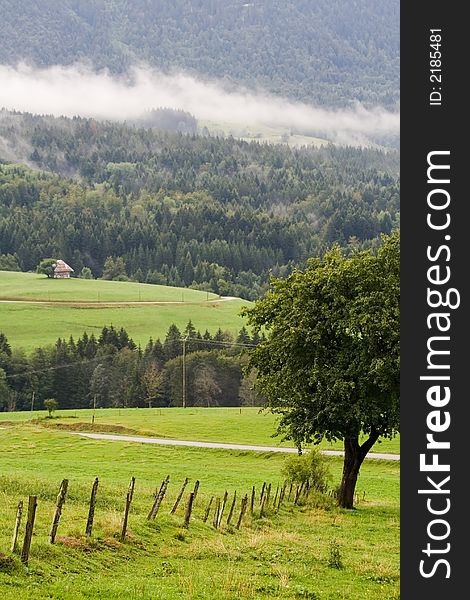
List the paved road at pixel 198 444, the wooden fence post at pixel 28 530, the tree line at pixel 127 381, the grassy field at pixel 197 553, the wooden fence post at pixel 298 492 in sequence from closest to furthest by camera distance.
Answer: the grassy field at pixel 197 553 < the wooden fence post at pixel 28 530 < the wooden fence post at pixel 298 492 < the paved road at pixel 198 444 < the tree line at pixel 127 381

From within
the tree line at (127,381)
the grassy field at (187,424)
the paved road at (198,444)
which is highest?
the tree line at (127,381)

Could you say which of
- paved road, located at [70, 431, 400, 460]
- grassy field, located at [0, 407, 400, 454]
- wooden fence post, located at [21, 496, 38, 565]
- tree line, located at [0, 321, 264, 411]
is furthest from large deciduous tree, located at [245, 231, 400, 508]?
tree line, located at [0, 321, 264, 411]

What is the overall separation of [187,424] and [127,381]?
51.9 meters

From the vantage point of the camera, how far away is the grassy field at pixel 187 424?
96.8m

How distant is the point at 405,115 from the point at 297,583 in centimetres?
1643

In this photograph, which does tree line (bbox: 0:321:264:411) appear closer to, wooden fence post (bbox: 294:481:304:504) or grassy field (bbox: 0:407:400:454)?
grassy field (bbox: 0:407:400:454)

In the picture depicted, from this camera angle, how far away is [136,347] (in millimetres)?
190125

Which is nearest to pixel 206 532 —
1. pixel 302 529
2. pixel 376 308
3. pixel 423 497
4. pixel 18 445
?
pixel 302 529

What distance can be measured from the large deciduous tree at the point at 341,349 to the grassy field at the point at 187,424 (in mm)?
43217

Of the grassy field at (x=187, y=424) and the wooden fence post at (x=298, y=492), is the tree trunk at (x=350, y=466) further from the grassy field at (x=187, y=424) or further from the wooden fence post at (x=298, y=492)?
the grassy field at (x=187, y=424)

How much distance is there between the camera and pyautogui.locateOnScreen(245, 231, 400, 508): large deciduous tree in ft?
138

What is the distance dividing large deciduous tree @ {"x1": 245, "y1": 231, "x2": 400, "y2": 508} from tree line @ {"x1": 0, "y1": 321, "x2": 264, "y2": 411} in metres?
105

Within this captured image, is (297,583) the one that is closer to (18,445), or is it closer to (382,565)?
(382,565)

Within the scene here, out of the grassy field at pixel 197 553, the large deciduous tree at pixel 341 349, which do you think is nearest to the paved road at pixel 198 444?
the grassy field at pixel 197 553
